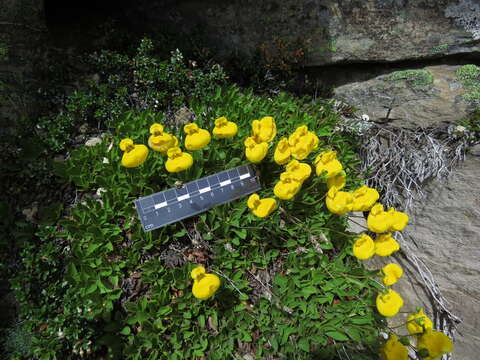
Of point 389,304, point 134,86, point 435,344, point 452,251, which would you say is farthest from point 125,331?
point 452,251

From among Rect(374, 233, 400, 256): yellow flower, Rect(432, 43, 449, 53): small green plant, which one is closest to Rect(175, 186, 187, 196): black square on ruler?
Rect(374, 233, 400, 256): yellow flower

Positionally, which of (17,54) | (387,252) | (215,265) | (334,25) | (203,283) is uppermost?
(17,54)

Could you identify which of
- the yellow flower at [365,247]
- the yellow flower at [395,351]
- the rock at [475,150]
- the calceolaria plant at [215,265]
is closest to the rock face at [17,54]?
the calceolaria plant at [215,265]

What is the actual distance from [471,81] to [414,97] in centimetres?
54

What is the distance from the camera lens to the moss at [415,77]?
141 inches

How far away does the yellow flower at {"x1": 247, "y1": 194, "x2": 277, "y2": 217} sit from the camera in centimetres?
247

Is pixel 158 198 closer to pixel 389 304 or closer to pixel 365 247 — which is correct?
pixel 365 247

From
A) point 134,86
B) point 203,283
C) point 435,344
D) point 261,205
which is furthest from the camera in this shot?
point 134,86

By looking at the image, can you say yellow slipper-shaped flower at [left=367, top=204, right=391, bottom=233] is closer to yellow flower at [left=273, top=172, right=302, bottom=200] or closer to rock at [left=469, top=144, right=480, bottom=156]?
yellow flower at [left=273, top=172, right=302, bottom=200]

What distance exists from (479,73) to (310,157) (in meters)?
2.02

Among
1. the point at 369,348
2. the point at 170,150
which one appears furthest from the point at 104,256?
the point at 369,348

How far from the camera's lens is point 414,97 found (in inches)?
143

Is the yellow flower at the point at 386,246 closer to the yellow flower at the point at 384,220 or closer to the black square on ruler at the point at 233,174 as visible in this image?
the yellow flower at the point at 384,220

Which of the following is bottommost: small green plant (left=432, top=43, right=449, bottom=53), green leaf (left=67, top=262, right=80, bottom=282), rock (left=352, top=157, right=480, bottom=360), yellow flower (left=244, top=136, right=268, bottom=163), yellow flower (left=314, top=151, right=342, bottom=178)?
rock (left=352, top=157, right=480, bottom=360)
